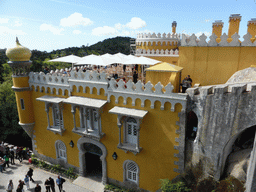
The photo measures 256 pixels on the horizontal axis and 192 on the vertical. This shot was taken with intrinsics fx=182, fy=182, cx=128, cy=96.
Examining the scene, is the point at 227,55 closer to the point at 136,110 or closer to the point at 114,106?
the point at 136,110

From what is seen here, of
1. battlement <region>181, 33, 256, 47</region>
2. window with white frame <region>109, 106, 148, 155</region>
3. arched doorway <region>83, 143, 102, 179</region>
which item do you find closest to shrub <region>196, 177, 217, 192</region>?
window with white frame <region>109, 106, 148, 155</region>

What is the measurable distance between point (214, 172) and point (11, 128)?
27968 millimetres

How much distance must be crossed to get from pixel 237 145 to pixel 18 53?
17.7 meters

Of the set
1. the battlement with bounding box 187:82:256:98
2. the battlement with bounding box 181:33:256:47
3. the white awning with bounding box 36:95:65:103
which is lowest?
the white awning with bounding box 36:95:65:103

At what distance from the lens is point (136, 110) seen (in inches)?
481

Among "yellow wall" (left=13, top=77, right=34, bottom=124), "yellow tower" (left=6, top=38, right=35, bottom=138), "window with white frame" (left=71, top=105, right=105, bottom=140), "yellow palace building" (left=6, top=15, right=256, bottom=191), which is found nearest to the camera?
"yellow palace building" (left=6, top=15, right=256, bottom=191)

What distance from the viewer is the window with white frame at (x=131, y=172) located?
13669mm

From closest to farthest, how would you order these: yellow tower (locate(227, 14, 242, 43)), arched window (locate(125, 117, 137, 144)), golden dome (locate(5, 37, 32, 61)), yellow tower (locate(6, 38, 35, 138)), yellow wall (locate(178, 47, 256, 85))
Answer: yellow wall (locate(178, 47, 256, 85)) < arched window (locate(125, 117, 137, 144)) < golden dome (locate(5, 37, 32, 61)) < yellow tower (locate(6, 38, 35, 138)) < yellow tower (locate(227, 14, 242, 43))

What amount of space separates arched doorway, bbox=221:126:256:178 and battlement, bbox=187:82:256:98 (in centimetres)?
269

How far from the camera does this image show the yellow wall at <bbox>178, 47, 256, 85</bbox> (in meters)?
12.7

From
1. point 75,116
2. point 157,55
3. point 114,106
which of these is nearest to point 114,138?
point 114,106

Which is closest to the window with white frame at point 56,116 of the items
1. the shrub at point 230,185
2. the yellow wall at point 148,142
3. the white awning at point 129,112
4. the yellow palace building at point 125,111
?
the yellow palace building at point 125,111

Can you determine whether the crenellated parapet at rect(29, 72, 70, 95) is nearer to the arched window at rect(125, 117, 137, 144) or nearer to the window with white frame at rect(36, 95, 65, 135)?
the window with white frame at rect(36, 95, 65, 135)

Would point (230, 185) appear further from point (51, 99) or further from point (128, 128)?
point (51, 99)
